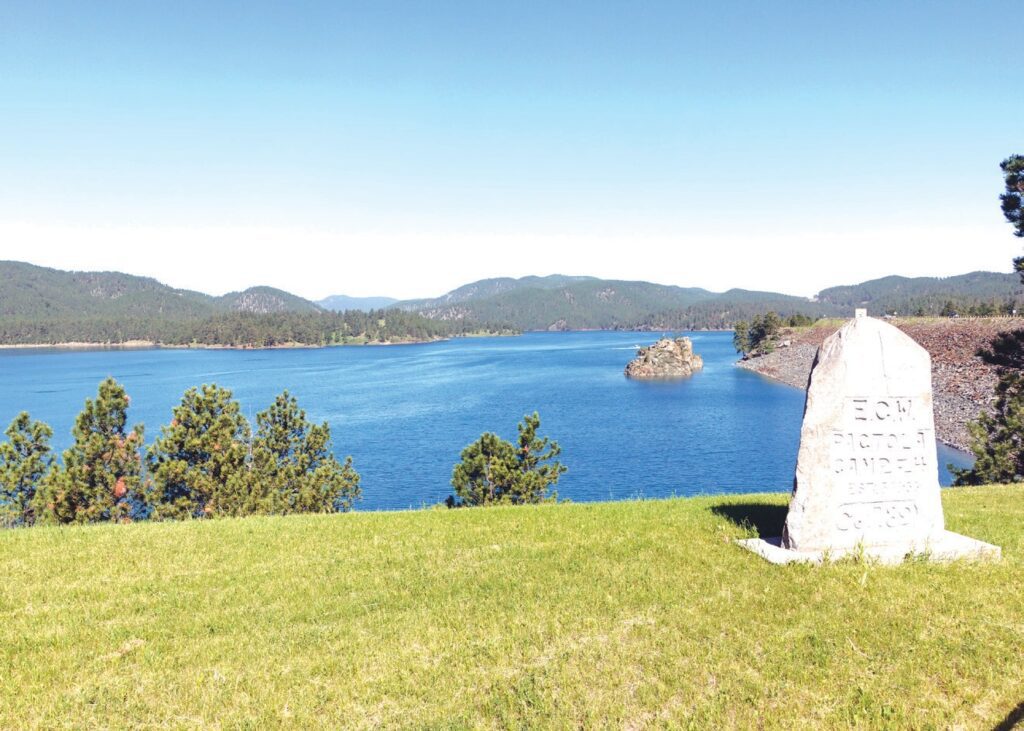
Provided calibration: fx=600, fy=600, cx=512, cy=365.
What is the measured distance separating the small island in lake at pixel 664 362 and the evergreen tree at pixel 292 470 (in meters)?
110

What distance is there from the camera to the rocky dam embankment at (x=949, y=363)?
67.0 m

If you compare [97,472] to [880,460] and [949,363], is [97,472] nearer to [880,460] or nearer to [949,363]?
[880,460]

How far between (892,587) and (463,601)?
6751 mm

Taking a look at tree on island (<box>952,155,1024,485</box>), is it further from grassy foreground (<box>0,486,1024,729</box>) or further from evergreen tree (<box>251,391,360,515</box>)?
evergreen tree (<box>251,391,360,515</box>)

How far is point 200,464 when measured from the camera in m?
23.3

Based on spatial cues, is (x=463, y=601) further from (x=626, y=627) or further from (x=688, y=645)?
(x=688, y=645)

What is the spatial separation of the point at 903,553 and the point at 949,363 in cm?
9836

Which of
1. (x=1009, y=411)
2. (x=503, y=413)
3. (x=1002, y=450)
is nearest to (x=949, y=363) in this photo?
(x=503, y=413)

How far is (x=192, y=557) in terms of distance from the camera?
12.1m

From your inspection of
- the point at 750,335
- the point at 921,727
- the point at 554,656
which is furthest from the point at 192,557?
the point at 750,335

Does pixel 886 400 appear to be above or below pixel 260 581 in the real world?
above

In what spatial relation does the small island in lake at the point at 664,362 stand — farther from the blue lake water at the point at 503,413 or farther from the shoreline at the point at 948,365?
the shoreline at the point at 948,365

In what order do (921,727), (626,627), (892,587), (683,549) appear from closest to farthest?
(921,727) → (626,627) → (892,587) → (683,549)

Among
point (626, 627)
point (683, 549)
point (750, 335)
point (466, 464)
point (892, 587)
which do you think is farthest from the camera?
point (750, 335)
